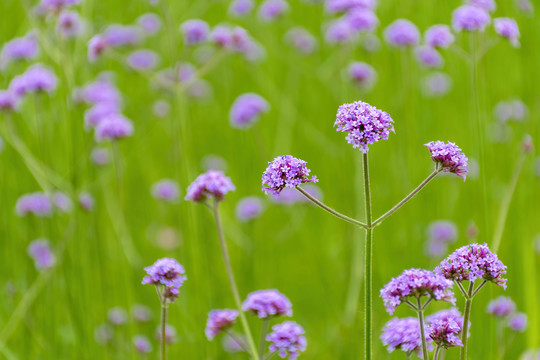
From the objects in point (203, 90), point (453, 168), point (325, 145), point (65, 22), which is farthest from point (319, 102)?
point (453, 168)

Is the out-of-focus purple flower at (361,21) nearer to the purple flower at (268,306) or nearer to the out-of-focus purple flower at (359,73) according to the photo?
the out-of-focus purple flower at (359,73)

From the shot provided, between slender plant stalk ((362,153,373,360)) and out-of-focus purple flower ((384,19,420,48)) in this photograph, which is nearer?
slender plant stalk ((362,153,373,360))

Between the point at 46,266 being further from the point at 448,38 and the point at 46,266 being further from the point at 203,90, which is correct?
the point at 203,90

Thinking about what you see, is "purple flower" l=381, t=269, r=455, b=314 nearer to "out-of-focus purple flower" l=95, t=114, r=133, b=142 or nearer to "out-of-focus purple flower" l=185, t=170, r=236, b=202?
"out-of-focus purple flower" l=185, t=170, r=236, b=202

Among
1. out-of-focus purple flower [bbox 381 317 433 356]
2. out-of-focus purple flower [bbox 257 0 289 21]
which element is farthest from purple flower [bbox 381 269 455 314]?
out-of-focus purple flower [bbox 257 0 289 21]

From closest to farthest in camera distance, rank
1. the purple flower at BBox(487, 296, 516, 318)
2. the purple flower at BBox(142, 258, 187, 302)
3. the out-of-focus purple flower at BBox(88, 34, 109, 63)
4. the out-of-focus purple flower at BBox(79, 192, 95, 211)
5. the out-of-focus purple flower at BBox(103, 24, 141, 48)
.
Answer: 1. the purple flower at BBox(142, 258, 187, 302)
2. the purple flower at BBox(487, 296, 516, 318)
3. the out-of-focus purple flower at BBox(88, 34, 109, 63)
4. the out-of-focus purple flower at BBox(79, 192, 95, 211)
5. the out-of-focus purple flower at BBox(103, 24, 141, 48)

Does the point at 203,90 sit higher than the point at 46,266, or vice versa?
the point at 203,90

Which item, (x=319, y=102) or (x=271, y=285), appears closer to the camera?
(x=271, y=285)
